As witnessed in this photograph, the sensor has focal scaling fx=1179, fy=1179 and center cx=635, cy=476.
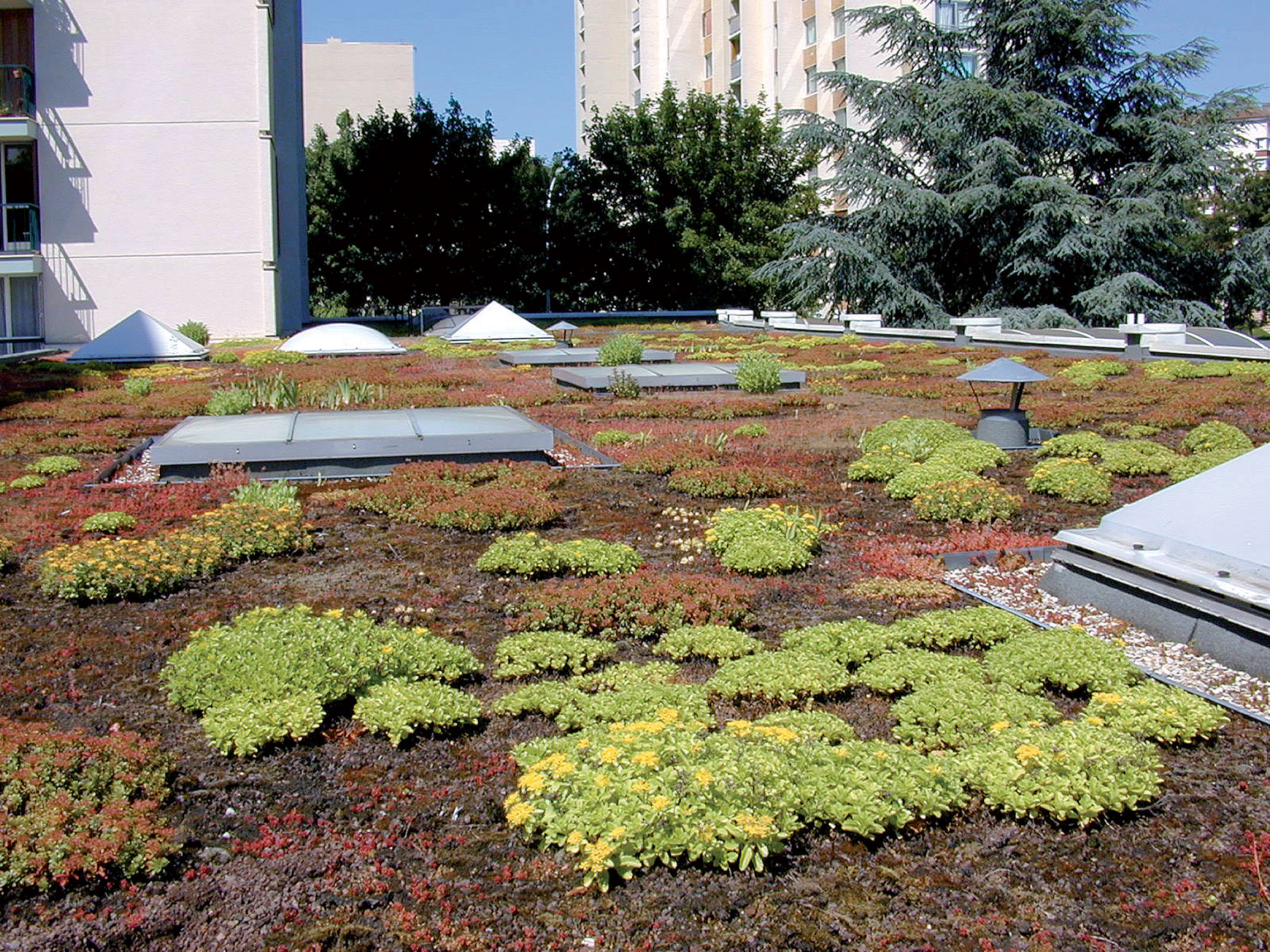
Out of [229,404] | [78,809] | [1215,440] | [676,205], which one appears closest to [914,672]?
[78,809]

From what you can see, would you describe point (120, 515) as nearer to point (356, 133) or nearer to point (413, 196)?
point (413, 196)

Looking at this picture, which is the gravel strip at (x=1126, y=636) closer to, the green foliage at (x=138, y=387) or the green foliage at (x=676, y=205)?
the green foliage at (x=138, y=387)

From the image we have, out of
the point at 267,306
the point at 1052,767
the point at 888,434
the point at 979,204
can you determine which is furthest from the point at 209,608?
the point at 979,204

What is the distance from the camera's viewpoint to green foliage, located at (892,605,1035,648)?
6031 millimetres

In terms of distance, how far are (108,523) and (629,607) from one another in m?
4.32

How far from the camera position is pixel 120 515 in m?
8.73

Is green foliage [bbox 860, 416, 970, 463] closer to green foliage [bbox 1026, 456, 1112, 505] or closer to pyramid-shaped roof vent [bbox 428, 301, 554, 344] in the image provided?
green foliage [bbox 1026, 456, 1112, 505]

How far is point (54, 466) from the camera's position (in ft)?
36.7

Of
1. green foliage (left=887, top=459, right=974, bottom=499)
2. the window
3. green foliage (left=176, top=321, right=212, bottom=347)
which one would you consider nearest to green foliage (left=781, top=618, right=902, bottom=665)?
green foliage (left=887, top=459, right=974, bottom=499)

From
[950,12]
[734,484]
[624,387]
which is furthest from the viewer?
[950,12]

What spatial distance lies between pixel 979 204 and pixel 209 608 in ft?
103

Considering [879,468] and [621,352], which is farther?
[621,352]

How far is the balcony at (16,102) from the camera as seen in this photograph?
31.8m

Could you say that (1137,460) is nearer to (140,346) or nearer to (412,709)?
(412,709)
